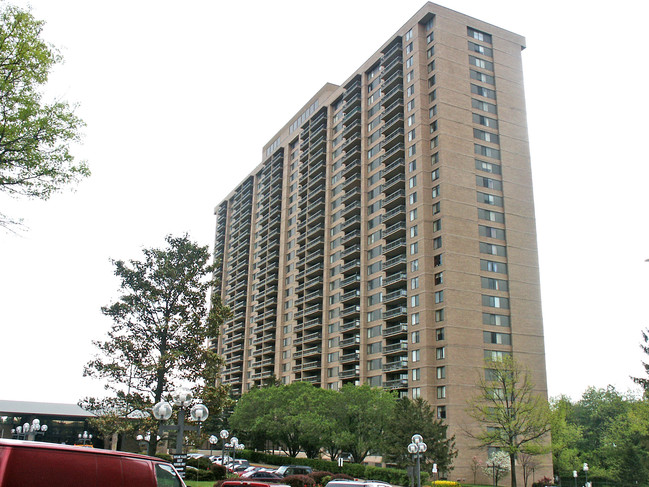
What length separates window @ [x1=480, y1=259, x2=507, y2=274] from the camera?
69250 mm

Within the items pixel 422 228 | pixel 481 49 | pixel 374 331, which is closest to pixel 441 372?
pixel 374 331

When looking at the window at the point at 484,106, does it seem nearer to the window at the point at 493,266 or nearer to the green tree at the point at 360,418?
the window at the point at 493,266

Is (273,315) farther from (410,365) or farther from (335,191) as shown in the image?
(410,365)

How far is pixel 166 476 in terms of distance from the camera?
34.7 ft

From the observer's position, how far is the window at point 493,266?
6925 centimetres

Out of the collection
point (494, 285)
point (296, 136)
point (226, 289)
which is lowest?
point (494, 285)

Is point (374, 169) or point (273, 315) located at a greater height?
point (374, 169)

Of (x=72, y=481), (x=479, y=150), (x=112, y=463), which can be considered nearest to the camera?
(x=72, y=481)

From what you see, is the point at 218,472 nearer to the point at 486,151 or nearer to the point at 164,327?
the point at 164,327

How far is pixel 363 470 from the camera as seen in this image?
2076 inches

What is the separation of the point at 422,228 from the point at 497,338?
50.3 feet

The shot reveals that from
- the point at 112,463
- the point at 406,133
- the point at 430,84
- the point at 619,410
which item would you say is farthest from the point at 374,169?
the point at 112,463

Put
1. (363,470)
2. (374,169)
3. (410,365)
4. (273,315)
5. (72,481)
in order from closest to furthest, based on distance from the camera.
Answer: (72,481) → (363,470) → (410,365) → (374,169) → (273,315)

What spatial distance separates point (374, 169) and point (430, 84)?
47.3 feet
